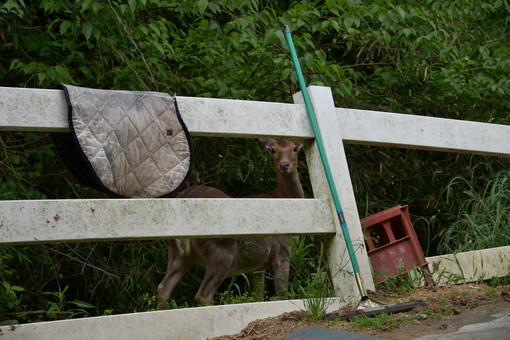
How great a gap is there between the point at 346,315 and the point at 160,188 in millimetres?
1162

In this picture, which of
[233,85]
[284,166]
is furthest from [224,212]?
[284,166]

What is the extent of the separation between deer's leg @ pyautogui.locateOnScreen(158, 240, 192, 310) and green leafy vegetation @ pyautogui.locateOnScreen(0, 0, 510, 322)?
0.17m

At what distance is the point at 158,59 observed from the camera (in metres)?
6.52

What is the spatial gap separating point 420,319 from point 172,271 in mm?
3042

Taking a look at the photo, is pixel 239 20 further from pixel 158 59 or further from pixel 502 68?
pixel 502 68

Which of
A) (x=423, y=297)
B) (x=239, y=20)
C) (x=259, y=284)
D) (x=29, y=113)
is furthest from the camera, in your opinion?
(x=259, y=284)

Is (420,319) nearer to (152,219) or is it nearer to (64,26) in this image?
(152,219)

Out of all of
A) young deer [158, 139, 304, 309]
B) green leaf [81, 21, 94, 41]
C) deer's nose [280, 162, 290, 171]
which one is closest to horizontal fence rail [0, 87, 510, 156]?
young deer [158, 139, 304, 309]

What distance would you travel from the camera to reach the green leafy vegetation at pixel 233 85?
5961 mm

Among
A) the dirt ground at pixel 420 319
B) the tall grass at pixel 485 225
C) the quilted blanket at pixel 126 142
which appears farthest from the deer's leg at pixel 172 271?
the dirt ground at pixel 420 319

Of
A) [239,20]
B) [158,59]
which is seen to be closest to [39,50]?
[158,59]

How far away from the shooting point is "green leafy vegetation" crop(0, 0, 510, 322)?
596 centimetres

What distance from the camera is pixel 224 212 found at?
402 centimetres

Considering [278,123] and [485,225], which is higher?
[278,123]
